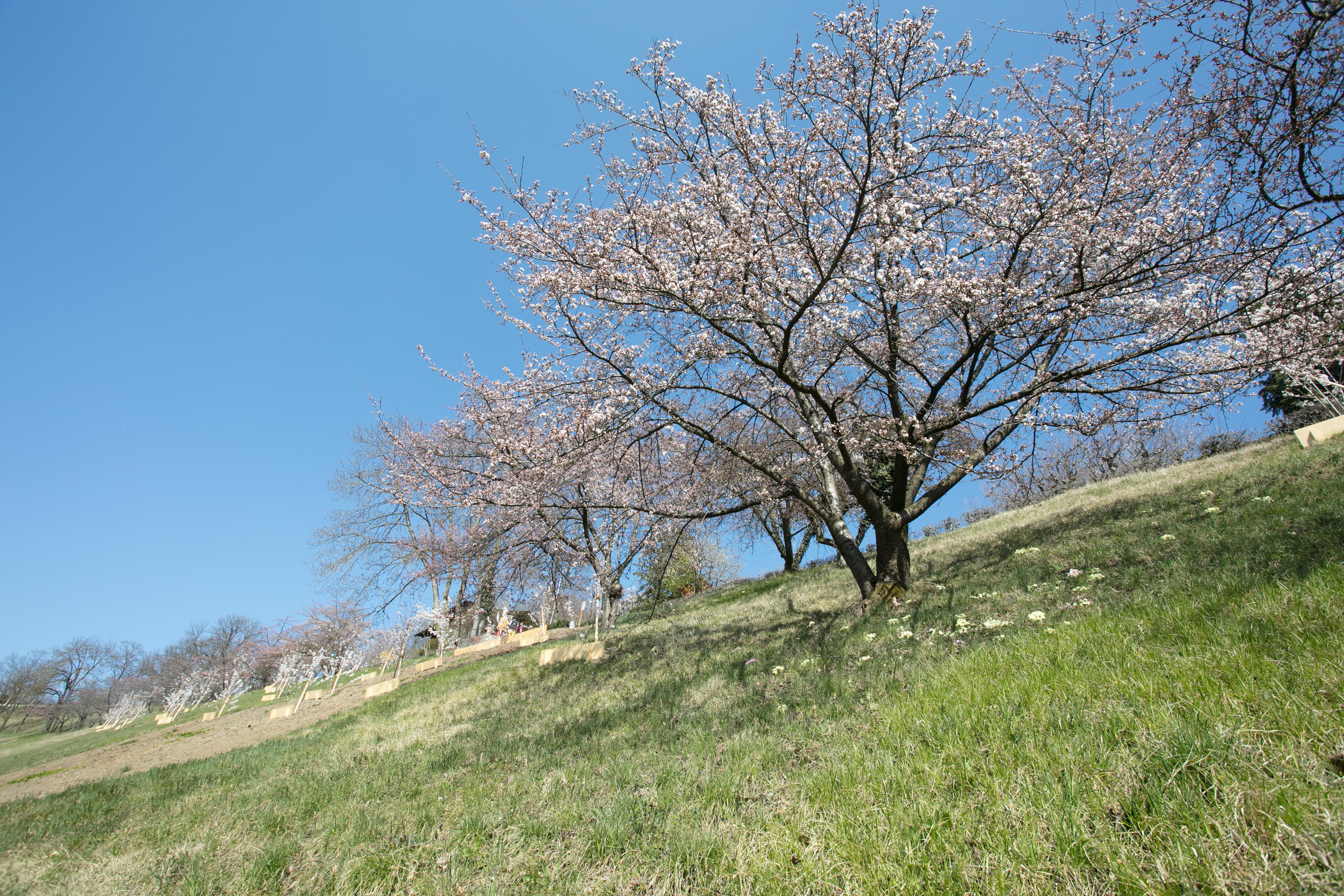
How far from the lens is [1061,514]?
13.6 metres

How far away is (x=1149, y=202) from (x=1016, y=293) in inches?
102

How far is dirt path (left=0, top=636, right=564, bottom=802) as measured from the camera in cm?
1154

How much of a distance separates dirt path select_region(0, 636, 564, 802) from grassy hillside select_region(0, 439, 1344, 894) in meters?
4.09

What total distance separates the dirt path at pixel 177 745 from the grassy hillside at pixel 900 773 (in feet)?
13.4

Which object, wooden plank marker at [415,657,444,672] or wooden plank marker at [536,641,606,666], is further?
wooden plank marker at [415,657,444,672]

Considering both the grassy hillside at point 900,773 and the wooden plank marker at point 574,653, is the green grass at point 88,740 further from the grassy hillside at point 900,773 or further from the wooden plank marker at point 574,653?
the grassy hillside at point 900,773

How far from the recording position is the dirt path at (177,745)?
11.5 meters

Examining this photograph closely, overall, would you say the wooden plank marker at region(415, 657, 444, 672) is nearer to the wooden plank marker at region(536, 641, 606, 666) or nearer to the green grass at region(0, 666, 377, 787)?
the green grass at region(0, 666, 377, 787)

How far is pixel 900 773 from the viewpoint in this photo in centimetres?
326

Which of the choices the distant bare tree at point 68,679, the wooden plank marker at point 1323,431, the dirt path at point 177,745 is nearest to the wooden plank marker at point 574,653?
the dirt path at point 177,745

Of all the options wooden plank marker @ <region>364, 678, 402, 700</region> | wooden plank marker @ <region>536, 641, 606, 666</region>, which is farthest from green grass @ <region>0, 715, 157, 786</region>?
wooden plank marker @ <region>536, 641, 606, 666</region>

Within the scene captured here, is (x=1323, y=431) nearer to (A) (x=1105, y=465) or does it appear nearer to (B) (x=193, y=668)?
(A) (x=1105, y=465)

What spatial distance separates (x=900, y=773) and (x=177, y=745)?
18.4 metres

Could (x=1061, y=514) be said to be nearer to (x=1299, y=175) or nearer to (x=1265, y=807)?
(x=1299, y=175)
